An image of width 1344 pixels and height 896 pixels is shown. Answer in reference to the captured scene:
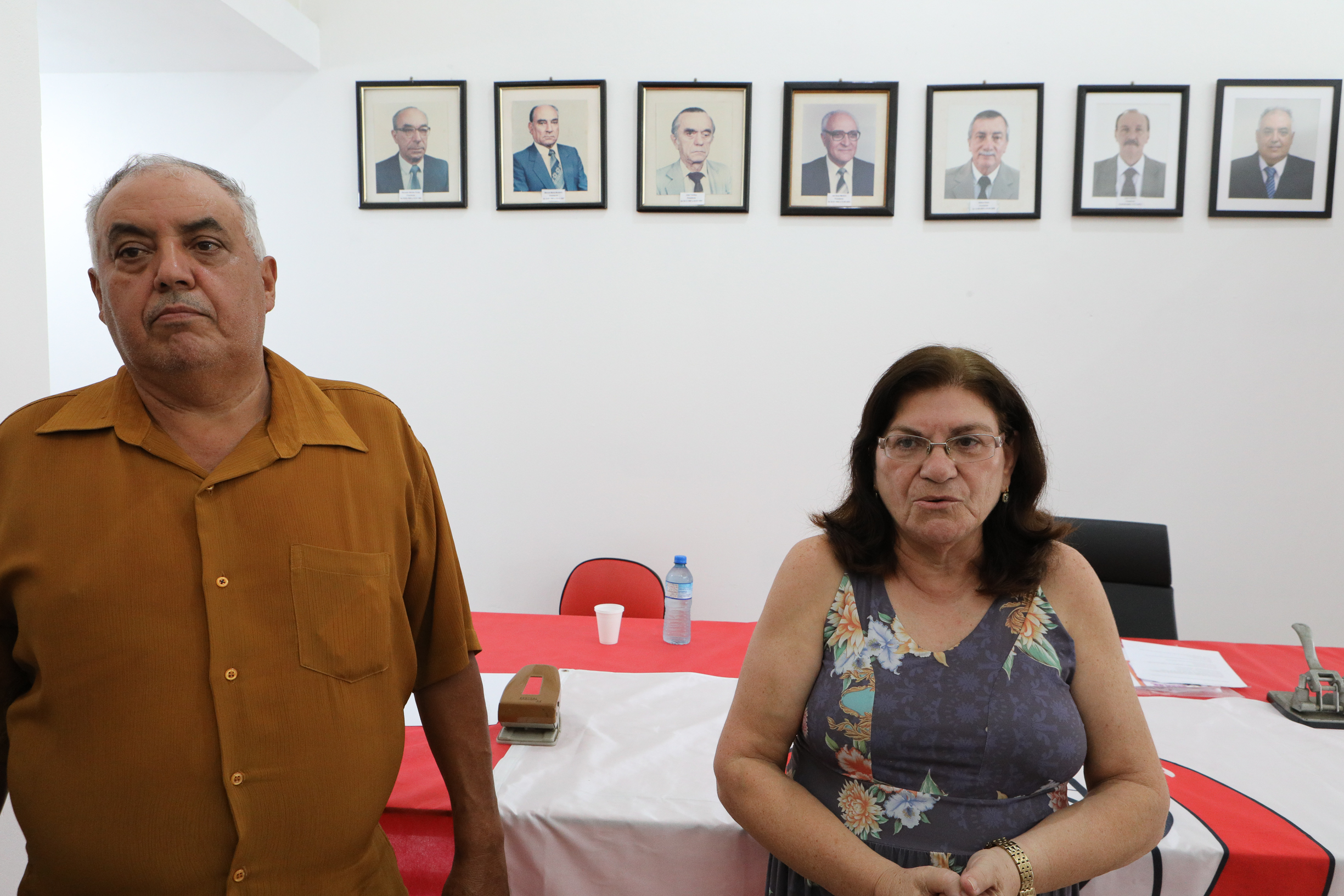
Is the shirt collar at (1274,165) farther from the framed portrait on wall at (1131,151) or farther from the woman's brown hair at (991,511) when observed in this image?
the woman's brown hair at (991,511)

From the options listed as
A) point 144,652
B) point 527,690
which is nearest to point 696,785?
point 527,690

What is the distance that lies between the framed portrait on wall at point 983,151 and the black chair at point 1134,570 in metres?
1.37

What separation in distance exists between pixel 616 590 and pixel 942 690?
5.90ft

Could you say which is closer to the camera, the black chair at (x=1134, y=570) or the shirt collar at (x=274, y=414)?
the shirt collar at (x=274, y=414)

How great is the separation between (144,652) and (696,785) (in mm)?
945

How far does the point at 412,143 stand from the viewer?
128 inches

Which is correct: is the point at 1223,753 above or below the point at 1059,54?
below

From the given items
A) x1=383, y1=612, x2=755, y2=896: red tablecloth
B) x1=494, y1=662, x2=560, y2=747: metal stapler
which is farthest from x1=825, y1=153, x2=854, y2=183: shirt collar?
x1=494, y1=662, x2=560, y2=747: metal stapler

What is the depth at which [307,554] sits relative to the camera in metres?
1.05

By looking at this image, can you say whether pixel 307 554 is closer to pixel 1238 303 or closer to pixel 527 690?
pixel 527 690

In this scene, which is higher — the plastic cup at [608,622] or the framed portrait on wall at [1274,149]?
the framed portrait on wall at [1274,149]

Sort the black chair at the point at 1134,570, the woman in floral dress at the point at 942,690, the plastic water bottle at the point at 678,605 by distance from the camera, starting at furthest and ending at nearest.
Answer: the black chair at the point at 1134,570 → the plastic water bottle at the point at 678,605 → the woman in floral dress at the point at 942,690

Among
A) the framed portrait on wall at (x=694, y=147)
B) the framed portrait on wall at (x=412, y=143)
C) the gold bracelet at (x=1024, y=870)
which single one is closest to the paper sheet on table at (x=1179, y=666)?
the gold bracelet at (x=1024, y=870)

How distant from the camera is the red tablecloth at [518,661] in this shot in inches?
54.2
